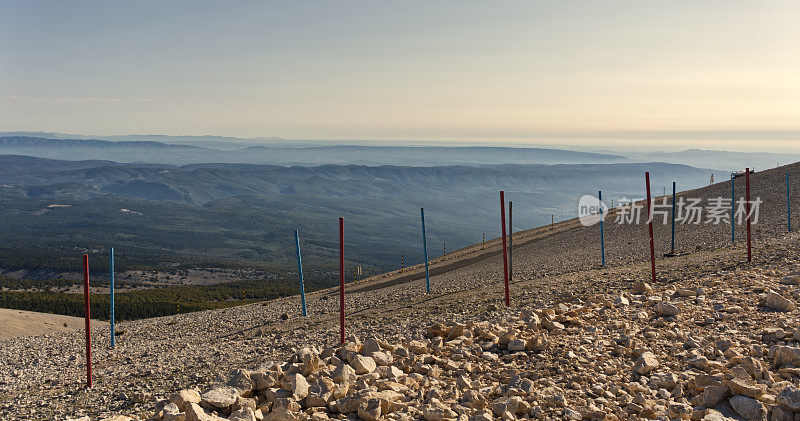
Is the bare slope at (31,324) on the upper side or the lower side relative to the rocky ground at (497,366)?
lower

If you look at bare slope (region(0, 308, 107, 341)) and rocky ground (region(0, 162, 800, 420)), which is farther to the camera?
bare slope (region(0, 308, 107, 341))

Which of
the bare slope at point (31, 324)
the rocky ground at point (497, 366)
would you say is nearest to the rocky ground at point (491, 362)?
the rocky ground at point (497, 366)

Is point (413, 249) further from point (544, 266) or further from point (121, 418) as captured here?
point (121, 418)

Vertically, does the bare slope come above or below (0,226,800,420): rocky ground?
below

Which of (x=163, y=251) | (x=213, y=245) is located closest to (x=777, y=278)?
(x=163, y=251)

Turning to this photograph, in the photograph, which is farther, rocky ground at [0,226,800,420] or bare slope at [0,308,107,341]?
bare slope at [0,308,107,341]

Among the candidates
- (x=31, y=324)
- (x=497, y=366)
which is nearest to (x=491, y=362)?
(x=497, y=366)

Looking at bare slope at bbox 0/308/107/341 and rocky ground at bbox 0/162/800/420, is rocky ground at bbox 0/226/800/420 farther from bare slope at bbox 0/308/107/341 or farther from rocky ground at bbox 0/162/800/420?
bare slope at bbox 0/308/107/341

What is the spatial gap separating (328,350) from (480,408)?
10.8 feet

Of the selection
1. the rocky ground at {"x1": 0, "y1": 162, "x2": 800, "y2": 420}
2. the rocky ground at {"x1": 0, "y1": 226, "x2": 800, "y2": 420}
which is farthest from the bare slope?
the rocky ground at {"x1": 0, "y1": 226, "x2": 800, "y2": 420}

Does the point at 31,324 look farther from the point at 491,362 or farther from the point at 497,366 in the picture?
the point at 497,366

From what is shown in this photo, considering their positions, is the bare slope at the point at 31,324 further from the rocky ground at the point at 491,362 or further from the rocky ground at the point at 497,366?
the rocky ground at the point at 497,366

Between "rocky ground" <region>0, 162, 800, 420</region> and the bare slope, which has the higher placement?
"rocky ground" <region>0, 162, 800, 420</region>

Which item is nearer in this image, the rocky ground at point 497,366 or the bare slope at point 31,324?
the rocky ground at point 497,366
